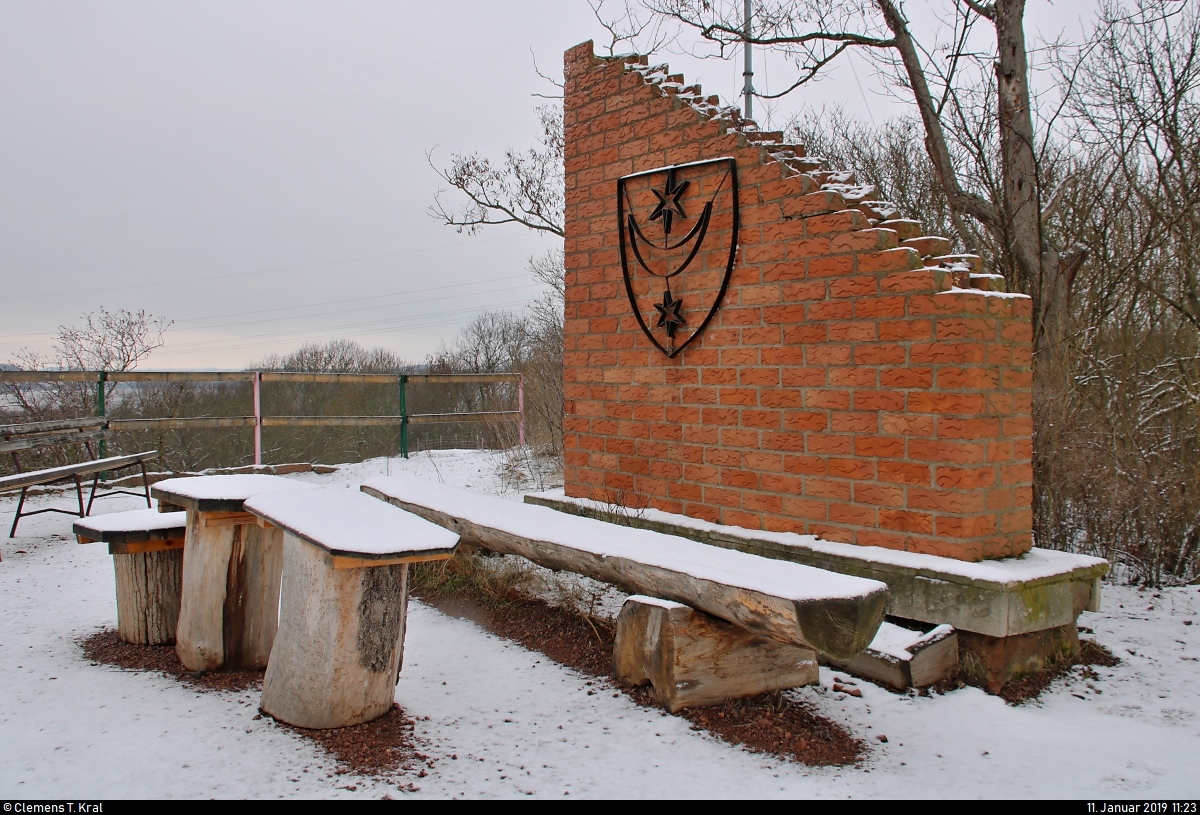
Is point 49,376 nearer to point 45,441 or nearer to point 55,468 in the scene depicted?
point 45,441

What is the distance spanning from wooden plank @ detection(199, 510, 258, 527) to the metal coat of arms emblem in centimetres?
240

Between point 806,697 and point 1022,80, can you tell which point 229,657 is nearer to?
point 806,697

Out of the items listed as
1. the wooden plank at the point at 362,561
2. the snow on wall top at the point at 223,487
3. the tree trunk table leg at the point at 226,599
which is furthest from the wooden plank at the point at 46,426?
the wooden plank at the point at 362,561

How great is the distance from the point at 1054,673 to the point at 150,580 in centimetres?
419

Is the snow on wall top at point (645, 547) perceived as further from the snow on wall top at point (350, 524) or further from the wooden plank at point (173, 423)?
the wooden plank at point (173, 423)

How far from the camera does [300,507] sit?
3.26m

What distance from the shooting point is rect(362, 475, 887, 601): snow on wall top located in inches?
109

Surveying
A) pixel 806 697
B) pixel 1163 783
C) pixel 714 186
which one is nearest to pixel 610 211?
pixel 714 186

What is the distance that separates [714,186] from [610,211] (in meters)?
0.85

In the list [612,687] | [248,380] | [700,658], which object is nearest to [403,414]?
[248,380]

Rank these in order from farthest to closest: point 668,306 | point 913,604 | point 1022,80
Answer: point 1022,80 < point 668,306 < point 913,604

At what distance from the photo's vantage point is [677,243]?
15.2ft

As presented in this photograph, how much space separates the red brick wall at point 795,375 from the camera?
353cm

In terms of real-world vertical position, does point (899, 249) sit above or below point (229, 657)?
above
